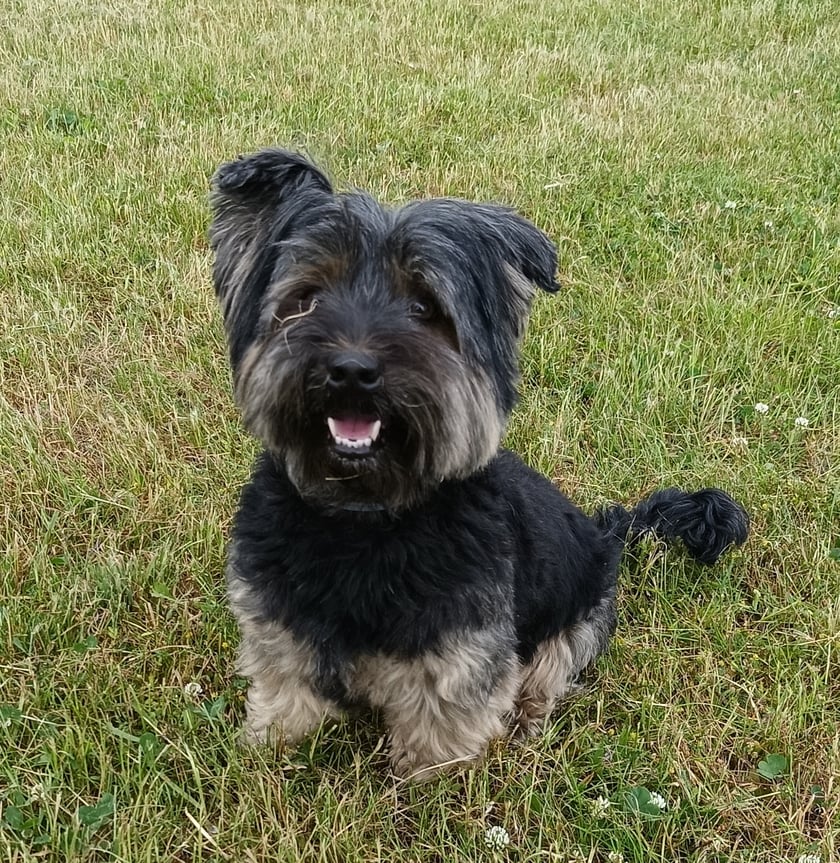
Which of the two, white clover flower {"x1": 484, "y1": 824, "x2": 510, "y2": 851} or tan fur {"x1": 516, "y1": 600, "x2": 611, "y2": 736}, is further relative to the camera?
tan fur {"x1": 516, "y1": 600, "x2": 611, "y2": 736}

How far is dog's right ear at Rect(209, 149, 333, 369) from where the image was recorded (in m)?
2.54

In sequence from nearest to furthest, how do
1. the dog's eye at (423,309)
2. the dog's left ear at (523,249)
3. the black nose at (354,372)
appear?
the black nose at (354,372) < the dog's eye at (423,309) < the dog's left ear at (523,249)

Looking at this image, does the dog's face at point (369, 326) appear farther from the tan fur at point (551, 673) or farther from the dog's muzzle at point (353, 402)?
the tan fur at point (551, 673)

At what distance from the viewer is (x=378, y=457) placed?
243cm

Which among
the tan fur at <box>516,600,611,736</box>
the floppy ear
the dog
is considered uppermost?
the floppy ear

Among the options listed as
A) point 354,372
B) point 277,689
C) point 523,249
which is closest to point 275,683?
point 277,689

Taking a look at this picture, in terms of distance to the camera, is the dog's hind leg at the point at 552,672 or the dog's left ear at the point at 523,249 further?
the dog's hind leg at the point at 552,672

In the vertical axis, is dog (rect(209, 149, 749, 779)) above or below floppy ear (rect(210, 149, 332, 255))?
below

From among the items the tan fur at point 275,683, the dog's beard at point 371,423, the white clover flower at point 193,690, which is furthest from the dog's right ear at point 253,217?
the white clover flower at point 193,690

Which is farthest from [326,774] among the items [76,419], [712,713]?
[76,419]

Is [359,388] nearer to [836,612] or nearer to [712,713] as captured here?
[712,713]

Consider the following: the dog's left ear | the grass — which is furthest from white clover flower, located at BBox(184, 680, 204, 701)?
the dog's left ear

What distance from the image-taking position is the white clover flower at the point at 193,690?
3.16 meters

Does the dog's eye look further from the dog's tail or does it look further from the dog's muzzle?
the dog's tail
